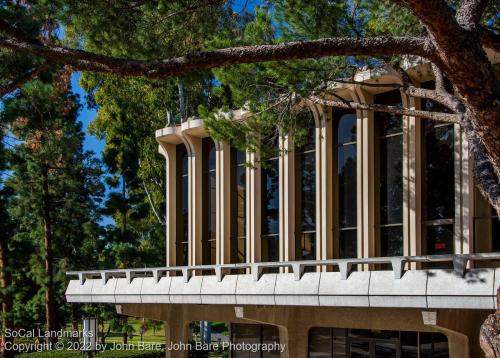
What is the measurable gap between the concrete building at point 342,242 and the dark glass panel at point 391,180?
0.03 meters

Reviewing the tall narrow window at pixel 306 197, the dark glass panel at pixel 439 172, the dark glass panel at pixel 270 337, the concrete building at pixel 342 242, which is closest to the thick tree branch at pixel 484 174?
the concrete building at pixel 342 242

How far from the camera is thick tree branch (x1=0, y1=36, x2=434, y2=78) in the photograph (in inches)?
359

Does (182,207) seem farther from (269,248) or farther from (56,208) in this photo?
(56,208)

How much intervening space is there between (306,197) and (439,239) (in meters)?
4.72

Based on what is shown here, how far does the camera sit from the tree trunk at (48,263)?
32844 millimetres

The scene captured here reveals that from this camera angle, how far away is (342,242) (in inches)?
818

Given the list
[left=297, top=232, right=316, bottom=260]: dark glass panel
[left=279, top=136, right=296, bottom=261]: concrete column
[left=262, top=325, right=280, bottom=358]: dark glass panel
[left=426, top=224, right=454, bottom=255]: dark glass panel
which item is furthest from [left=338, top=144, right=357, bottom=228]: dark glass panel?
[left=262, top=325, right=280, bottom=358]: dark glass panel

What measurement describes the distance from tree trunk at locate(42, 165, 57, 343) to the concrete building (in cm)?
786

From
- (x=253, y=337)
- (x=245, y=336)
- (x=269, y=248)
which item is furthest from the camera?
(x=245, y=336)

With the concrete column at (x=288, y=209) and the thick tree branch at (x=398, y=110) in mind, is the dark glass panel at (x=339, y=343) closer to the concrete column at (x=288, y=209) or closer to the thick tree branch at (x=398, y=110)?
the concrete column at (x=288, y=209)

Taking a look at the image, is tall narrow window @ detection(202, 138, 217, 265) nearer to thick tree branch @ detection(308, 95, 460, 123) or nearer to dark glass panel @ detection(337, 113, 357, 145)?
dark glass panel @ detection(337, 113, 357, 145)

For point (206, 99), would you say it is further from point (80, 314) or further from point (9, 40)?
point (9, 40)

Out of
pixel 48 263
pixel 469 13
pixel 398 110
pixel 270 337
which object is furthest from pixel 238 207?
pixel 469 13

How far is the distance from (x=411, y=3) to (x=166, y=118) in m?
30.7
